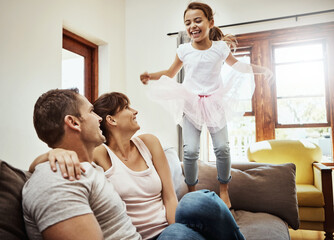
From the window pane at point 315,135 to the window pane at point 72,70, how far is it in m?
2.91

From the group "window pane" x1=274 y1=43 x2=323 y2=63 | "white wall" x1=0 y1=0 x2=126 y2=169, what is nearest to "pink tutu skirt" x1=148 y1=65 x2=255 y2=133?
"white wall" x1=0 y1=0 x2=126 y2=169

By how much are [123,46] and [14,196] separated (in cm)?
400

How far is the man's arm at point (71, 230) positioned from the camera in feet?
2.19

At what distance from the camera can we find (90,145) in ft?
3.30

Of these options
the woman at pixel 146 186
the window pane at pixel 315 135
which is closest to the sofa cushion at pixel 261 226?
the woman at pixel 146 186

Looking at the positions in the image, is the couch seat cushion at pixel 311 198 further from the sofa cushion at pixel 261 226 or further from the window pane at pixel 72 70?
the window pane at pixel 72 70

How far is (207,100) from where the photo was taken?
6.47 ft

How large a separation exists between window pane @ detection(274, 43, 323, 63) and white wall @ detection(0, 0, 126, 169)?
272 centimetres

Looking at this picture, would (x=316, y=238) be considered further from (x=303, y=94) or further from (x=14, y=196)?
(x=14, y=196)

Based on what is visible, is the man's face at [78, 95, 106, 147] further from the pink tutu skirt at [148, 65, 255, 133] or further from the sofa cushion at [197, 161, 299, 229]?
the sofa cushion at [197, 161, 299, 229]

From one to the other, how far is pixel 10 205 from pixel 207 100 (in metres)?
1.48

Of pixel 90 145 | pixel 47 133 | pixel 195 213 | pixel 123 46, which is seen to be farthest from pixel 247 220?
pixel 123 46

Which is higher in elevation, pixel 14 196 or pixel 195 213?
pixel 14 196

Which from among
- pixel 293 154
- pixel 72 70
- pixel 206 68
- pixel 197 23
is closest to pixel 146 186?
pixel 206 68
